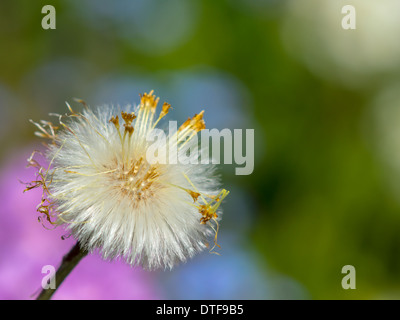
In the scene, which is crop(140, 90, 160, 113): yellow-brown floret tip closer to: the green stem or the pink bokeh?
the green stem

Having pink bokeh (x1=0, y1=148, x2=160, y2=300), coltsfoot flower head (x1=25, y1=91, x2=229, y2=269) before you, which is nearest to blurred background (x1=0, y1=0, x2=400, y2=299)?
pink bokeh (x1=0, y1=148, x2=160, y2=300)

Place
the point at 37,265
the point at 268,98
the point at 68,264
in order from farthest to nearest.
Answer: the point at 268,98 → the point at 37,265 → the point at 68,264

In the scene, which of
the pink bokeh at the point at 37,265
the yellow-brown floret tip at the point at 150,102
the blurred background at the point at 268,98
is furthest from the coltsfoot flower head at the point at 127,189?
the blurred background at the point at 268,98

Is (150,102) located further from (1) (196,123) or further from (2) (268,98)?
(2) (268,98)

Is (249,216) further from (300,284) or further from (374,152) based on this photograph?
(374,152)

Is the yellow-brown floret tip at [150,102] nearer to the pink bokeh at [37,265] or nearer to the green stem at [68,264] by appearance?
the green stem at [68,264]

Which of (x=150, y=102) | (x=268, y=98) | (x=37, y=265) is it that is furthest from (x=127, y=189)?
(x=268, y=98)
